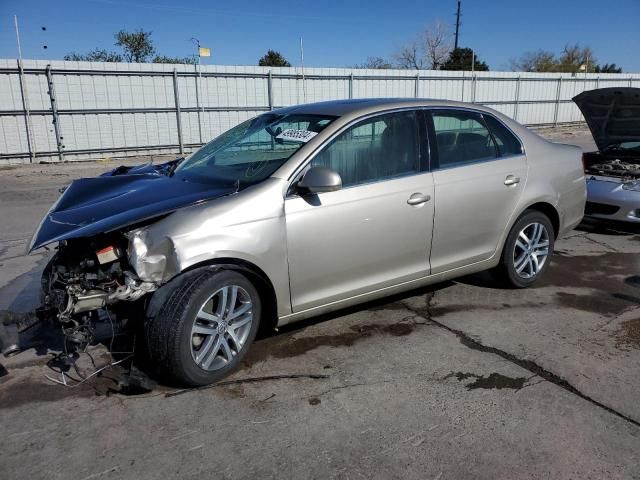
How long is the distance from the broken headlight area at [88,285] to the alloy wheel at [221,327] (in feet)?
1.18

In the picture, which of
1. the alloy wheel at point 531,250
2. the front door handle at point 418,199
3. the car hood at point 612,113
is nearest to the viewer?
the front door handle at point 418,199

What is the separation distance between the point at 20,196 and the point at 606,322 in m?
10.2

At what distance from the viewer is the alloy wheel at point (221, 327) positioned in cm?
321

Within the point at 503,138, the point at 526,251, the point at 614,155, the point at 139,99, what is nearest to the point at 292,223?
the point at 503,138

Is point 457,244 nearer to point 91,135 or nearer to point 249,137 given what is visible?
Result: point 249,137

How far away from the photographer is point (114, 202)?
352 cm

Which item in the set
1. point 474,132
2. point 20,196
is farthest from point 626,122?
point 20,196

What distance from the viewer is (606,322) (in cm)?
424

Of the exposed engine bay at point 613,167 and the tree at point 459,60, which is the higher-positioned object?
the tree at point 459,60

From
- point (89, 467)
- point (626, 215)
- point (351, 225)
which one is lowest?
point (89, 467)

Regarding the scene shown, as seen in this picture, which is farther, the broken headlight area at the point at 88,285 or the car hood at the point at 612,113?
the car hood at the point at 612,113

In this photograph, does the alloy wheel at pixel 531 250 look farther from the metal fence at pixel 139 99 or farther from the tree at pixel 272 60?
the tree at pixel 272 60

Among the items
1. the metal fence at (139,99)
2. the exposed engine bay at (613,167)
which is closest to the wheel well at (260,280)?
the exposed engine bay at (613,167)

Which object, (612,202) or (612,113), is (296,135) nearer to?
(612,202)
